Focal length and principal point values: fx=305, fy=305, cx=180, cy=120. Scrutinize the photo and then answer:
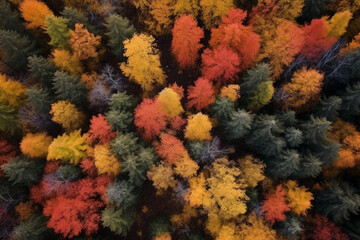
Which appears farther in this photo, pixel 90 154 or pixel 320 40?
pixel 320 40

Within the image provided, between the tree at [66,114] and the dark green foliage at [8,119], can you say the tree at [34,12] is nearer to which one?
the dark green foliage at [8,119]

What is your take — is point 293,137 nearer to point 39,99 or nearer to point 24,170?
point 39,99

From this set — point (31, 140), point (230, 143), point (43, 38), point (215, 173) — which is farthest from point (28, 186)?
point (230, 143)

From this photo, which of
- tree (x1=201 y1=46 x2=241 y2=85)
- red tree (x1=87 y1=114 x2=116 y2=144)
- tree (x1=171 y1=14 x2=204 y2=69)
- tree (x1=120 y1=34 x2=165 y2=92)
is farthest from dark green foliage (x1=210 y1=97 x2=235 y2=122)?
red tree (x1=87 y1=114 x2=116 y2=144)

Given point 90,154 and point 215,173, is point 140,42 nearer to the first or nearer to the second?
point 90,154

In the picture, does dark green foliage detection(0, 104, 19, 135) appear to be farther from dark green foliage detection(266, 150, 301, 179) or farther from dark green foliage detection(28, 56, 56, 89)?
dark green foliage detection(266, 150, 301, 179)

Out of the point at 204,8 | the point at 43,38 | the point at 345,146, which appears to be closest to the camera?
the point at 345,146

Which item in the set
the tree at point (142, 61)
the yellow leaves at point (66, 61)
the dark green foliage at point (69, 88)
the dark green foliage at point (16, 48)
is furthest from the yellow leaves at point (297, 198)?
the dark green foliage at point (16, 48)
